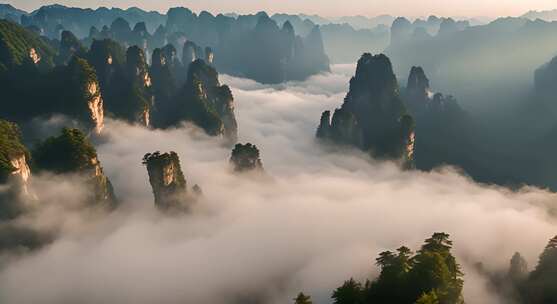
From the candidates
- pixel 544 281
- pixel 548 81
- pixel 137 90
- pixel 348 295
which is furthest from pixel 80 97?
pixel 548 81

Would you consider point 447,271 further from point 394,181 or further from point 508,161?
point 508,161

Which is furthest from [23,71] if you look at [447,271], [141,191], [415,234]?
[447,271]

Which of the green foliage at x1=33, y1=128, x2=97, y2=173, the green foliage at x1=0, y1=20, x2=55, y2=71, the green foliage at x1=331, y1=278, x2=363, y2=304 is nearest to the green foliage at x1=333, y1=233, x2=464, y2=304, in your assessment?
the green foliage at x1=331, y1=278, x2=363, y2=304

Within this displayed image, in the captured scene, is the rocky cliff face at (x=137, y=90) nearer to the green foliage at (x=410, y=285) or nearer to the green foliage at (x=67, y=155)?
the green foliage at (x=67, y=155)

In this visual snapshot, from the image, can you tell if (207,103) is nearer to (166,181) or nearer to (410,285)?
(166,181)

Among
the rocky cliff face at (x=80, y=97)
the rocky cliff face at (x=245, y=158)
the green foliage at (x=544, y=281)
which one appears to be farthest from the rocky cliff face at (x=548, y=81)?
the rocky cliff face at (x=80, y=97)

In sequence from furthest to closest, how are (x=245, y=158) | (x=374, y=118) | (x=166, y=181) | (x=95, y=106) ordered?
(x=374, y=118), (x=95, y=106), (x=245, y=158), (x=166, y=181)
